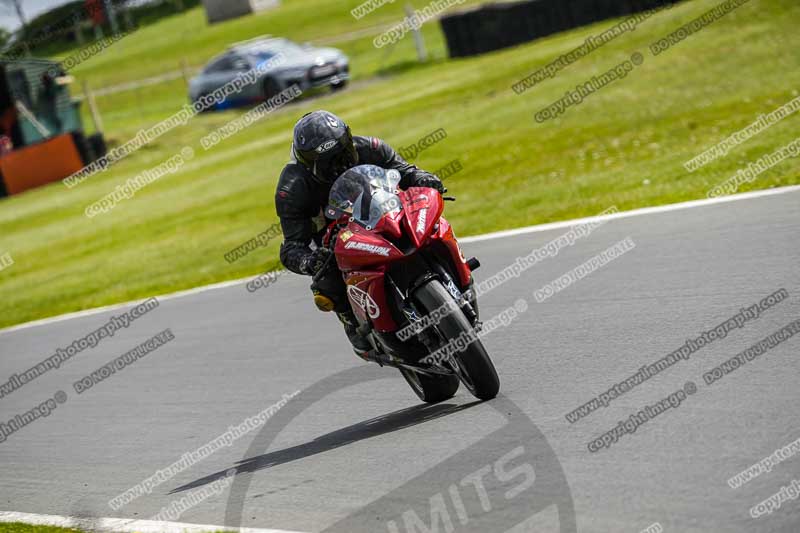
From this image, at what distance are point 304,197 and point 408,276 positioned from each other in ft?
3.96

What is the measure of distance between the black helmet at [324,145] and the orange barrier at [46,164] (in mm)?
27231

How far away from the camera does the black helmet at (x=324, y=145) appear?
21.0ft

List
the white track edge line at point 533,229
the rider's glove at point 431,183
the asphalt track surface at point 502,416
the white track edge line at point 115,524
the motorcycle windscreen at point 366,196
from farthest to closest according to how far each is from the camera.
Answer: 1. the white track edge line at point 533,229
2. the rider's glove at point 431,183
3. the motorcycle windscreen at point 366,196
4. the white track edge line at point 115,524
5. the asphalt track surface at point 502,416

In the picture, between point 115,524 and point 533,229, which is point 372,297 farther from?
point 533,229

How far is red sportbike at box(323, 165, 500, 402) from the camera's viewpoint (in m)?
5.84

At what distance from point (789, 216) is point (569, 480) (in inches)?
206

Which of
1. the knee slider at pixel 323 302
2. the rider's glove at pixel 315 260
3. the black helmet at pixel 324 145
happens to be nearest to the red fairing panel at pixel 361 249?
the rider's glove at pixel 315 260

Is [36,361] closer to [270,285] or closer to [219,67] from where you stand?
[270,285]

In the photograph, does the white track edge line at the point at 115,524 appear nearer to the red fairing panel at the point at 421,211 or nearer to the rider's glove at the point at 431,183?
the red fairing panel at the point at 421,211

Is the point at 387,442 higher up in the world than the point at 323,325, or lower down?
higher up

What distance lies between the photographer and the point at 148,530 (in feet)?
18.8

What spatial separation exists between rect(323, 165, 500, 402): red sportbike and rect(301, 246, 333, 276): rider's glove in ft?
0.38

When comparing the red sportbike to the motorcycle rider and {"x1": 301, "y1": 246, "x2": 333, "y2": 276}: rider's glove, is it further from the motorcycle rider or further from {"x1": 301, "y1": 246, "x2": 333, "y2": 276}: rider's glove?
the motorcycle rider

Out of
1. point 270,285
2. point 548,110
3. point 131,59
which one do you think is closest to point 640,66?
point 548,110
